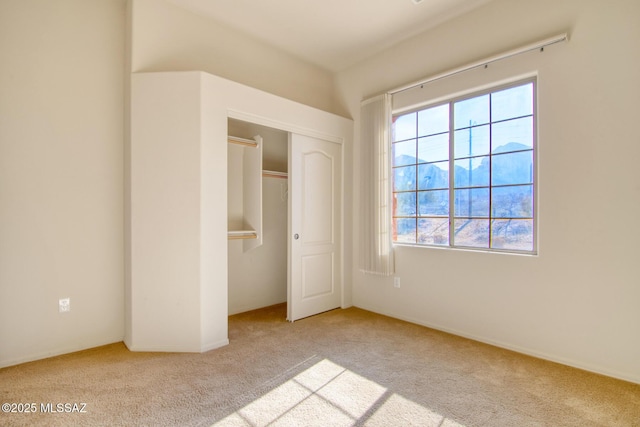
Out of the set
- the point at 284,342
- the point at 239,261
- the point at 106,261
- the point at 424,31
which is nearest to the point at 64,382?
the point at 106,261

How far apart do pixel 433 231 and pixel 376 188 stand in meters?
0.82

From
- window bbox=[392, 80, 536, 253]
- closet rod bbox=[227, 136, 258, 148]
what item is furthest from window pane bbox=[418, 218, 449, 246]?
closet rod bbox=[227, 136, 258, 148]

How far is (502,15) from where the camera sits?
284 cm

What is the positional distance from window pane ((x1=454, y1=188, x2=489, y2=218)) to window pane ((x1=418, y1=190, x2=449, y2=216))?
0.11m

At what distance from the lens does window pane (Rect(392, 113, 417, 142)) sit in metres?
3.58

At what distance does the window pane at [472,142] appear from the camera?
301 centimetres

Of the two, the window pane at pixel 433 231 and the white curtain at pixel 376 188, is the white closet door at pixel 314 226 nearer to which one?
the white curtain at pixel 376 188

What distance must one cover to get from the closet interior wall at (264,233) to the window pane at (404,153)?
1445 mm

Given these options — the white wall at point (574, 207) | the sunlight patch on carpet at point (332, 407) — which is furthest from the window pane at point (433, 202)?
the sunlight patch on carpet at point (332, 407)

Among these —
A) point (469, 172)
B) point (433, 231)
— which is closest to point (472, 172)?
point (469, 172)

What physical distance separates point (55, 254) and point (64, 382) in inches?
41.1

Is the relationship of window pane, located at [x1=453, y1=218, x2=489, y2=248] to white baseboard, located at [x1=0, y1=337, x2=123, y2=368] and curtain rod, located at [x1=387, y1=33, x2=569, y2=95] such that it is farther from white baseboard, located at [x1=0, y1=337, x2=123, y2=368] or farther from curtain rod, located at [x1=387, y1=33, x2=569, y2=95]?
white baseboard, located at [x1=0, y1=337, x2=123, y2=368]

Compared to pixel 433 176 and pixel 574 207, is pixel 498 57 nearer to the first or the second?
pixel 433 176

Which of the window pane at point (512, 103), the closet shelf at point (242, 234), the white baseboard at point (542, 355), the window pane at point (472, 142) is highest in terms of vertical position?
the window pane at point (512, 103)
